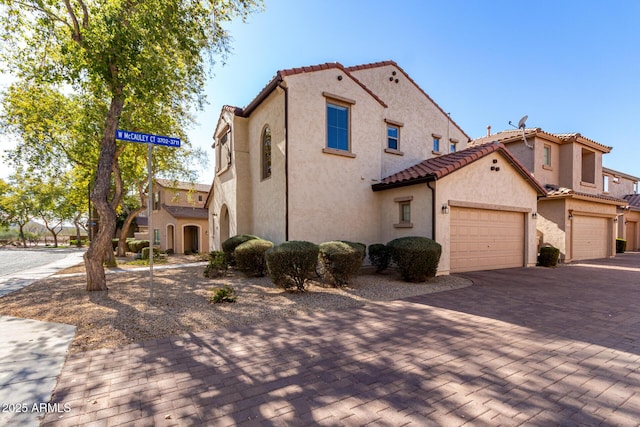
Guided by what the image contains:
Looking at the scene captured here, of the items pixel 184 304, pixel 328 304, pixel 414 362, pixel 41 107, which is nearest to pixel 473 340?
pixel 414 362

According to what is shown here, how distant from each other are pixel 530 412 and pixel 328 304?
4.47 metres

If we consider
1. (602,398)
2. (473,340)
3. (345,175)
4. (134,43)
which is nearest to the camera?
(602,398)

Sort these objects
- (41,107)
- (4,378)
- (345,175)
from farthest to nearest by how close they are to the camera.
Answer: (41,107) < (345,175) < (4,378)

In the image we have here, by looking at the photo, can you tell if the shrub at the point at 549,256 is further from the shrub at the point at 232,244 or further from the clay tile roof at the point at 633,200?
the clay tile roof at the point at 633,200

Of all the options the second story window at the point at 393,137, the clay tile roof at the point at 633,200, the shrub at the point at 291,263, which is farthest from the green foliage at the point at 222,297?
the clay tile roof at the point at 633,200

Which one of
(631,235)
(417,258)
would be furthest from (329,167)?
(631,235)

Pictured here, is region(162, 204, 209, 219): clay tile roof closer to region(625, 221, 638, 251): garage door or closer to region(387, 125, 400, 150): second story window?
region(387, 125, 400, 150): second story window

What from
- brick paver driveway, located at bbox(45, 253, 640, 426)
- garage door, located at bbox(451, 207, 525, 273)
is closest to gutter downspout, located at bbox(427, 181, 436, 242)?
garage door, located at bbox(451, 207, 525, 273)

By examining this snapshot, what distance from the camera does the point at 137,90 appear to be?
26.8 feet

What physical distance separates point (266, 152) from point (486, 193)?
970 cm

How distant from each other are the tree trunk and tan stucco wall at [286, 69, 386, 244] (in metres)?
5.54

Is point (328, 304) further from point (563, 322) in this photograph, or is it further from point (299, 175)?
point (299, 175)

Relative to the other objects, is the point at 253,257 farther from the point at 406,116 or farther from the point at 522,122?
the point at 522,122

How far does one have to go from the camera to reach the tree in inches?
297
